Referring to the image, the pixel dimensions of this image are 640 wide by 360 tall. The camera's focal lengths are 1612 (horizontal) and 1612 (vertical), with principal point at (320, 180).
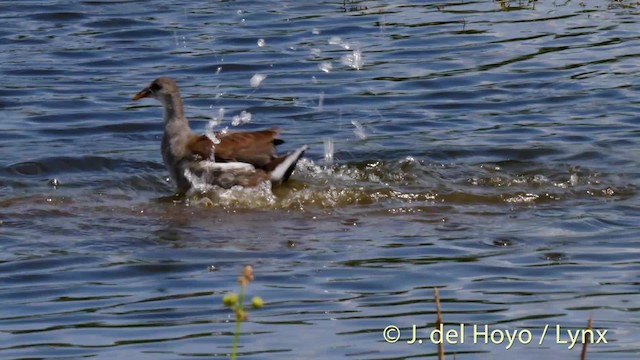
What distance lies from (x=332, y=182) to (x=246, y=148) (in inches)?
27.0

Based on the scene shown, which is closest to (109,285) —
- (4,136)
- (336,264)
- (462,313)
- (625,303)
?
(336,264)

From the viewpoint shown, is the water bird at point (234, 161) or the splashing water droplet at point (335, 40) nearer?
the water bird at point (234, 161)

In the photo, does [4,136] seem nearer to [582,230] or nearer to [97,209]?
[97,209]

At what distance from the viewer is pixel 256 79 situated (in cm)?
1467

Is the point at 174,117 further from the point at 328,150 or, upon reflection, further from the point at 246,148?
the point at 328,150

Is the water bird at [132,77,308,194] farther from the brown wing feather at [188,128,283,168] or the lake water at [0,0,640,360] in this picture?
the lake water at [0,0,640,360]

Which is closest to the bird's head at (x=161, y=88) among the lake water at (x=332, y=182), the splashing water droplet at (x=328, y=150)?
the lake water at (x=332, y=182)

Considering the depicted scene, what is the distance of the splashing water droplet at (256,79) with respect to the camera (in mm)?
14530

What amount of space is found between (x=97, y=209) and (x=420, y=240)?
2.33 metres

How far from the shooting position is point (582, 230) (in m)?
9.48

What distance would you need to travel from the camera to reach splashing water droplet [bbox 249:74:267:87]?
14.5 meters

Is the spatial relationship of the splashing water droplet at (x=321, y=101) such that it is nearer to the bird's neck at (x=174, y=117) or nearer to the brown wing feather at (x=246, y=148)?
the bird's neck at (x=174, y=117)

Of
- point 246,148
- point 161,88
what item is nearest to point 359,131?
point 161,88

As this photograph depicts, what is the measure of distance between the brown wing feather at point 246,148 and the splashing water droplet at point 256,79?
351cm
